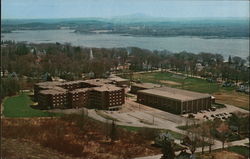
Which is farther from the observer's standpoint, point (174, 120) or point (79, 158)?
point (174, 120)

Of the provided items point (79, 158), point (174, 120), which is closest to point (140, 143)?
point (79, 158)

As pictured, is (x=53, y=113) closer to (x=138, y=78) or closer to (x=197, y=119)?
(x=197, y=119)

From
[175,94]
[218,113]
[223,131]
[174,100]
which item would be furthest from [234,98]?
[223,131]

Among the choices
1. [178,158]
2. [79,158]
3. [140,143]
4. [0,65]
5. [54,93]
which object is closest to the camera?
[178,158]

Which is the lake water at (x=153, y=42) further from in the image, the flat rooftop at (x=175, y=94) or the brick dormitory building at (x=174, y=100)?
the brick dormitory building at (x=174, y=100)

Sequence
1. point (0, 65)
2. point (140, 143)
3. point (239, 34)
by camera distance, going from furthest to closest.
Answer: point (239, 34), point (0, 65), point (140, 143)

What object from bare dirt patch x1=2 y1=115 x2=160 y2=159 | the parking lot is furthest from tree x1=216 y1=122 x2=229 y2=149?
bare dirt patch x1=2 y1=115 x2=160 y2=159
